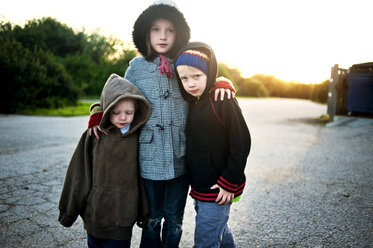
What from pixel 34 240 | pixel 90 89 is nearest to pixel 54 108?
pixel 90 89

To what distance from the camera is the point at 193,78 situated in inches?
67.3

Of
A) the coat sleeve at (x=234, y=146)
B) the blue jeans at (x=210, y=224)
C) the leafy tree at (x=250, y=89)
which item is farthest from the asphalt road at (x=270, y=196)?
the leafy tree at (x=250, y=89)

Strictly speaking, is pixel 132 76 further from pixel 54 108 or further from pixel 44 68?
pixel 44 68

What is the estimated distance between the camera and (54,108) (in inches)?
512

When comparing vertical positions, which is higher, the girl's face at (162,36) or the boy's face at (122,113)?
the girl's face at (162,36)

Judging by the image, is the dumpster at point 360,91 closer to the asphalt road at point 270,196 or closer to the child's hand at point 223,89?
the asphalt road at point 270,196

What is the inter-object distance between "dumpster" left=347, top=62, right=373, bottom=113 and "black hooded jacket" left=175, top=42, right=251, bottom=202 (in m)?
7.89

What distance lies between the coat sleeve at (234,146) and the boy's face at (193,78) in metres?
0.18

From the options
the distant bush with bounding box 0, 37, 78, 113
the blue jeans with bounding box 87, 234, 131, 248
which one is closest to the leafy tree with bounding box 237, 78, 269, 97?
the distant bush with bounding box 0, 37, 78, 113

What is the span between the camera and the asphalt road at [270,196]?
236 cm

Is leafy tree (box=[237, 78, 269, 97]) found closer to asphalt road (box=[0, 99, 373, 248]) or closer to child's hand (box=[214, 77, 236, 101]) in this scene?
asphalt road (box=[0, 99, 373, 248])

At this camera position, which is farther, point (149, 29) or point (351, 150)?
point (351, 150)

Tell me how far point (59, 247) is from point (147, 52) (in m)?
1.69

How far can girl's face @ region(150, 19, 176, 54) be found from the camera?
76.0 inches
